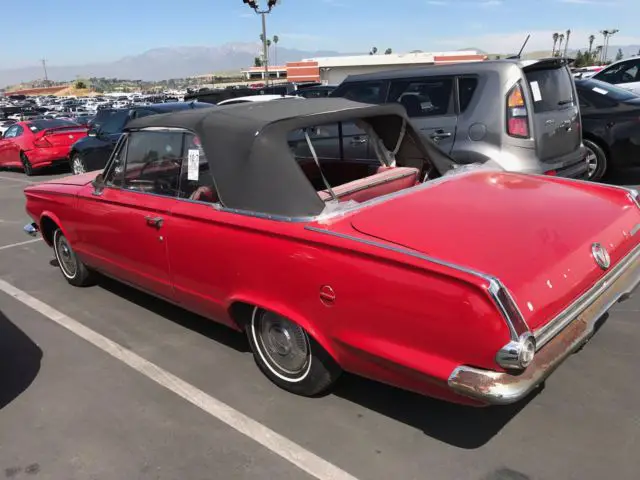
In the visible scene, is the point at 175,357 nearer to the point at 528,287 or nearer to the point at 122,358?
the point at 122,358

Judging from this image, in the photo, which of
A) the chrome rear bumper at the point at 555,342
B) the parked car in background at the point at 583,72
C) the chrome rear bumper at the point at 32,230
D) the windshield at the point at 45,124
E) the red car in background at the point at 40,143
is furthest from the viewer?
the parked car in background at the point at 583,72

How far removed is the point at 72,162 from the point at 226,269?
32.6 ft

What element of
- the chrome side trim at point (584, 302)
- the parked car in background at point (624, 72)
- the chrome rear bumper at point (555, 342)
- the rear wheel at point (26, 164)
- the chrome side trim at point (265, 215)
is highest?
the parked car in background at point (624, 72)

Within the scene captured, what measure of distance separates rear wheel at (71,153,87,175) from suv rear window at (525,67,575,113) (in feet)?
29.5

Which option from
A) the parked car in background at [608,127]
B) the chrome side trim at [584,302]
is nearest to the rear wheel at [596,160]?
the parked car in background at [608,127]

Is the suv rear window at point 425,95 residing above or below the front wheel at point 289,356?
above

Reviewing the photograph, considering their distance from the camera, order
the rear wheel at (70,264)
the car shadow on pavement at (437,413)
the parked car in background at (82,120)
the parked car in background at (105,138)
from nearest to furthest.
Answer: the car shadow on pavement at (437,413) → the rear wheel at (70,264) → the parked car in background at (105,138) → the parked car in background at (82,120)

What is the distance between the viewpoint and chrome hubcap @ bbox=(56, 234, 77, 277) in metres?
5.05

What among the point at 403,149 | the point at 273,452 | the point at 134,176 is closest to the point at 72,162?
the point at 134,176

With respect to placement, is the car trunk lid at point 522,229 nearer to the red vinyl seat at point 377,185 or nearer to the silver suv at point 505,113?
the red vinyl seat at point 377,185

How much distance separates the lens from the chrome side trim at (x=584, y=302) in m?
2.39

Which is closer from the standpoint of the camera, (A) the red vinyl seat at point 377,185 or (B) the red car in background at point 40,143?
(A) the red vinyl seat at point 377,185

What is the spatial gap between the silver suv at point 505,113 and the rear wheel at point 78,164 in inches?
305

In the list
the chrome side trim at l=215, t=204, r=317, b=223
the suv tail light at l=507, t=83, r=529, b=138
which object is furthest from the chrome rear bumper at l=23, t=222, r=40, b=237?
the suv tail light at l=507, t=83, r=529, b=138
